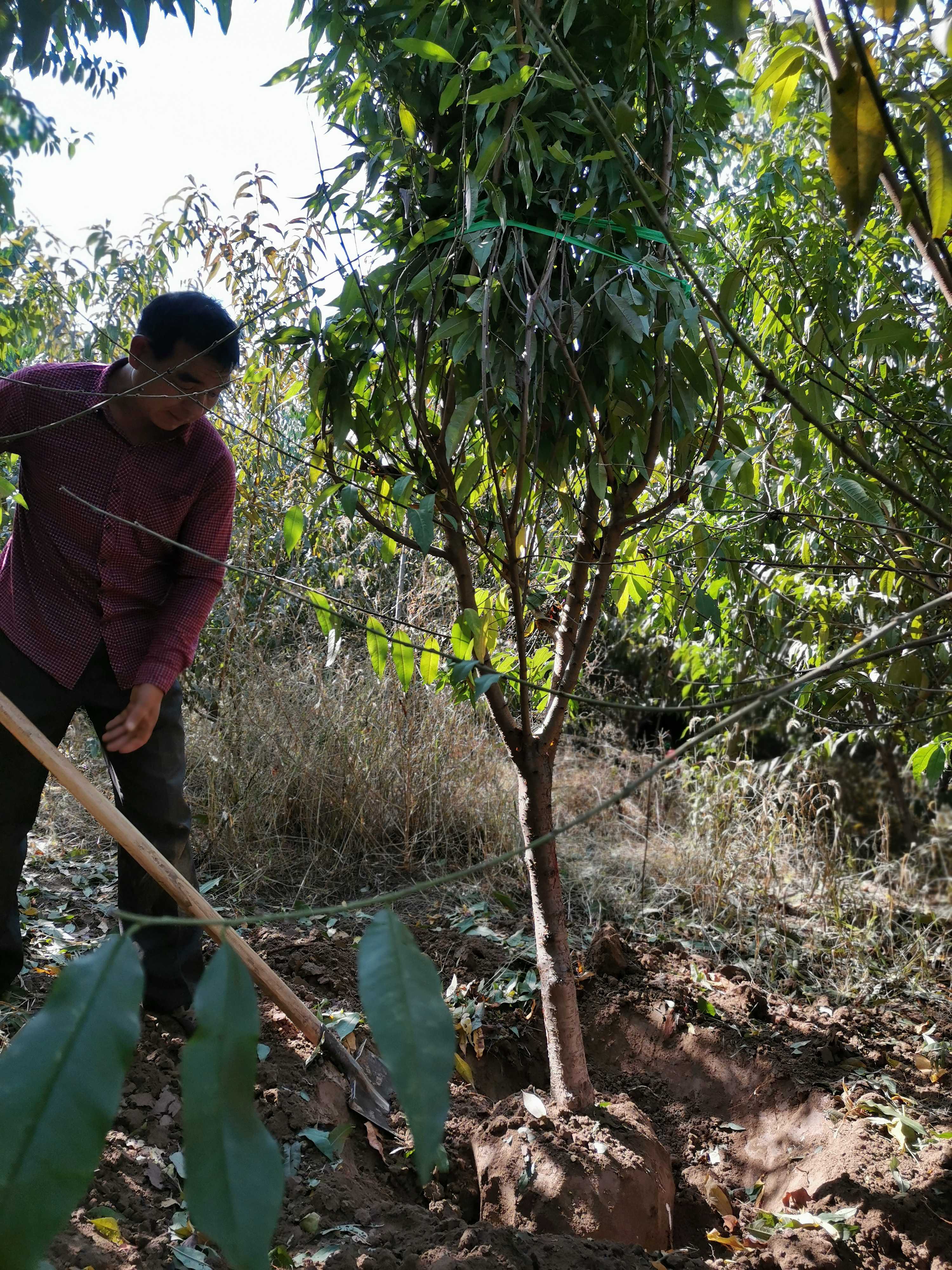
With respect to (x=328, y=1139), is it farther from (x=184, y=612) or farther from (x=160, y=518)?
(x=160, y=518)

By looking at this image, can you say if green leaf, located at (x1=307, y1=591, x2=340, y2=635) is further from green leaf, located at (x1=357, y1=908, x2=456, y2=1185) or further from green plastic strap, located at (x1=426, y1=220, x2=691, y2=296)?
green leaf, located at (x1=357, y1=908, x2=456, y2=1185)

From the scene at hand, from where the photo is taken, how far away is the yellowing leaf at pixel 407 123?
167cm

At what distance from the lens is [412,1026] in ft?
1.45

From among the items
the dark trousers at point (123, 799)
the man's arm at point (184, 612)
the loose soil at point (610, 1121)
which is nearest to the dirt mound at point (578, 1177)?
the loose soil at point (610, 1121)

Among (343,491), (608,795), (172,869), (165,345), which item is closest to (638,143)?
(343,491)

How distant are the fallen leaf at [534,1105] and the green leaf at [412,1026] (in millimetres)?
1822

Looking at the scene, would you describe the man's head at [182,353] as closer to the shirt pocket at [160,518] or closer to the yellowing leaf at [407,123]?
the shirt pocket at [160,518]

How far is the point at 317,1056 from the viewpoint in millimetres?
2289

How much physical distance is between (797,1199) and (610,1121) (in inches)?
17.0

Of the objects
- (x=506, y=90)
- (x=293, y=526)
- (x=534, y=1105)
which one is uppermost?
(x=506, y=90)

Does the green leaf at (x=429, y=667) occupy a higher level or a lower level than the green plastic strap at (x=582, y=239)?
lower

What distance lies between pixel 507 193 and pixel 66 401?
1.16 m

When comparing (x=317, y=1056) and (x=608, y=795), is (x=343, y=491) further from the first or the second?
(x=608, y=795)

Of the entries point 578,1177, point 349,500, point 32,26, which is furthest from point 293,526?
point 578,1177
